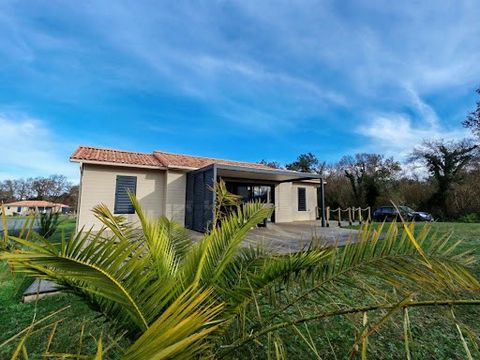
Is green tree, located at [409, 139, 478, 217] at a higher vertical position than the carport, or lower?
higher

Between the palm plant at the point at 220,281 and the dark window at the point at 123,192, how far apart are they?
10232 millimetres

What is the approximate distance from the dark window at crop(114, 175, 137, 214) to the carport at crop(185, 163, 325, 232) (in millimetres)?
2793

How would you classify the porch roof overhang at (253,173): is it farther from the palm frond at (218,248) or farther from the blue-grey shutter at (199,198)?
the palm frond at (218,248)

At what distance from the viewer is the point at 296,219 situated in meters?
17.9

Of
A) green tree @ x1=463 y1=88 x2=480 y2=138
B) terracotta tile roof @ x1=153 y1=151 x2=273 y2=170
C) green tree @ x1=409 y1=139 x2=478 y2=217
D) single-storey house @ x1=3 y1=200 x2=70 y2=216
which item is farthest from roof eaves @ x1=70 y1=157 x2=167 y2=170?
green tree @ x1=463 y1=88 x2=480 y2=138

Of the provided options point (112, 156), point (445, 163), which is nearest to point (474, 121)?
point (445, 163)

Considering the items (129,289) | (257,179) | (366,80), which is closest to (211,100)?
(257,179)

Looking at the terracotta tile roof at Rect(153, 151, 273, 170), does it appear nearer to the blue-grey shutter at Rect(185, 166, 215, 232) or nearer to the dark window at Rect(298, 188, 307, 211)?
the blue-grey shutter at Rect(185, 166, 215, 232)

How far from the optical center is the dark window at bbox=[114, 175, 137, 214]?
38.4 feet

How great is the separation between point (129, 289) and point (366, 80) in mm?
13234

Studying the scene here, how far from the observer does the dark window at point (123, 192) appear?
11.7 meters

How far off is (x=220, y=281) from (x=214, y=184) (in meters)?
6.07

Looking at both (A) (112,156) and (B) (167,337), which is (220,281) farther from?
(A) (112,156)

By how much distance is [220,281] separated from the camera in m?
2.26
